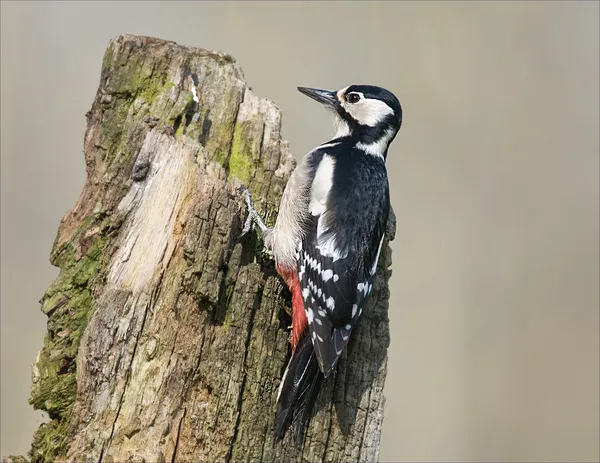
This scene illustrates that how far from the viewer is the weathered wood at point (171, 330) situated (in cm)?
306

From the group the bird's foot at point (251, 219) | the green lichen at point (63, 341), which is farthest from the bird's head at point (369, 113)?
the green lichen at point (63, 341)

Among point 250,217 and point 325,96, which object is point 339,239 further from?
point 325,96

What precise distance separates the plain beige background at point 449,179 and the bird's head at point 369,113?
1233 millimetres

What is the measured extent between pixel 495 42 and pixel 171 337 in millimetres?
4371

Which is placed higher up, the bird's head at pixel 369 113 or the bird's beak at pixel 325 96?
the bird's beak at pixel 325 96

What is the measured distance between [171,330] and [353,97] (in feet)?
6.37

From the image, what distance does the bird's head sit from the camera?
438cm

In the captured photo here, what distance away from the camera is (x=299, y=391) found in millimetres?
3203

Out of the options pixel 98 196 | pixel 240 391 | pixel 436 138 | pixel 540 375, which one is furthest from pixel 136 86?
pixel 540 375

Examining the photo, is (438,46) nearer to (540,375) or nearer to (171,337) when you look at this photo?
(540,375)

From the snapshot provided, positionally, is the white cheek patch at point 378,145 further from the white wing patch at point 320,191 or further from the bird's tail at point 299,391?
the bird's tail at point 299,391

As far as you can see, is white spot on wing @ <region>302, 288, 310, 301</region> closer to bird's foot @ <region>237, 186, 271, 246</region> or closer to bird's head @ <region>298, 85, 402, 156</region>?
bird's foot @ <region>237, 186, 271, 246</region>

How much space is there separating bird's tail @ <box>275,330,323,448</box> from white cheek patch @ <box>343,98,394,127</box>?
156 cm

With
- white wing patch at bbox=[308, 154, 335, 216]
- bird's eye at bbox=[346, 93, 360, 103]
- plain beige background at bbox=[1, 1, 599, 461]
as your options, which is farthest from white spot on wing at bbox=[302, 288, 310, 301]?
plain beige background at bbox=[1, 1, 599, 461]
